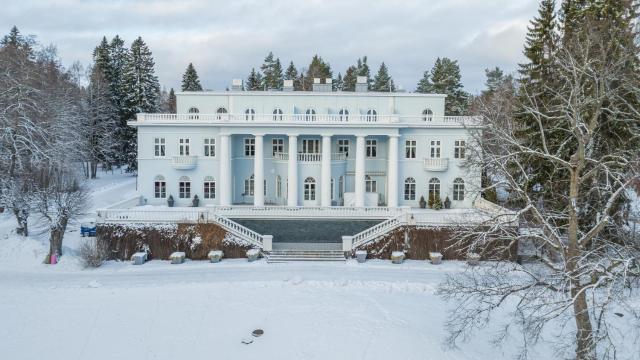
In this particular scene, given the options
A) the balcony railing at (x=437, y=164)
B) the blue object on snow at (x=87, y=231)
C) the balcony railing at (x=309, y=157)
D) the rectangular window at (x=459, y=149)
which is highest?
the rectangular window at (x=459, y=149)

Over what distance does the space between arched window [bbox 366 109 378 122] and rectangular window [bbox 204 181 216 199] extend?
12.7 m

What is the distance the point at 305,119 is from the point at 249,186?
7.08 m

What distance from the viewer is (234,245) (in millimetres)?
25391

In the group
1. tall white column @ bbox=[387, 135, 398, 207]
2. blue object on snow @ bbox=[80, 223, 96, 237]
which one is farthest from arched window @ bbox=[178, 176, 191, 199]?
tall white column @ bbox=[387, 135, 398, 207]

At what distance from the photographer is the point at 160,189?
35094 mm

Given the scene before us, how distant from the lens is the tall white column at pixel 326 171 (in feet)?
109

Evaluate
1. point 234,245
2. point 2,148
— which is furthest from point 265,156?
point 2,148

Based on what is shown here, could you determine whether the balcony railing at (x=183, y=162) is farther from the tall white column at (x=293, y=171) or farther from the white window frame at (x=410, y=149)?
the white window frame at (x=410, y=149)

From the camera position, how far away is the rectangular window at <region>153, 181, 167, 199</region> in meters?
35.0

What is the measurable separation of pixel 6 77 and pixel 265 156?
63.3 feet

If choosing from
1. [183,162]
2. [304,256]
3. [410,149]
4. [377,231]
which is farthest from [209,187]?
[410,149]

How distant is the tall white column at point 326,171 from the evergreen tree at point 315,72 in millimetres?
37026

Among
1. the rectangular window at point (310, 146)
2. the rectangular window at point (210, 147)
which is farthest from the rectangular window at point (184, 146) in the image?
the rectangular window at point (310, 146)

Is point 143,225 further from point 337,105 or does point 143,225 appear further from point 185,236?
point 337,105
